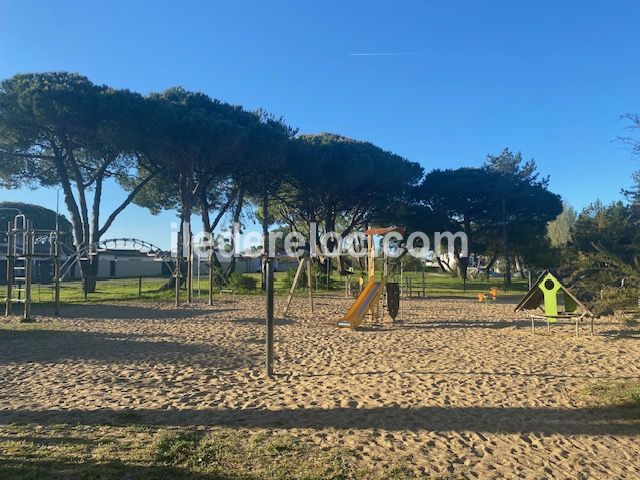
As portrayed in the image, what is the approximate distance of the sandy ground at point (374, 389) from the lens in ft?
13.5

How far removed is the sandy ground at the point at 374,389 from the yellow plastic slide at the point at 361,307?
476 mm

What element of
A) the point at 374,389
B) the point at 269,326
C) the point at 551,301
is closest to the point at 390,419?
the point at 374,389

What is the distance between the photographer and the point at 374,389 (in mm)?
5945

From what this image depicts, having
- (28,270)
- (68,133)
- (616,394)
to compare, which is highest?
(68,133)

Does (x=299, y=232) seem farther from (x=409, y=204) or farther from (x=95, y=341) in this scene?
(x=95, y=341)

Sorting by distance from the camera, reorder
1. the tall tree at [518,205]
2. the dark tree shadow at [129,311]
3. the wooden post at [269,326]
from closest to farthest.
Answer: the wooden post at [269,326], the dark tree shadow at [129,311], the tall tree at [518,205]

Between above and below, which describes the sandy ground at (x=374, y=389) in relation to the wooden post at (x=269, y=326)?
below

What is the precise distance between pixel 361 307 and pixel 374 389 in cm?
637

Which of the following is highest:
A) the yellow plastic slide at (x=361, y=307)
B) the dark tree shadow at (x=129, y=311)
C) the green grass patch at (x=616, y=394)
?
the yellow plastic slide at (x=361, y=307)

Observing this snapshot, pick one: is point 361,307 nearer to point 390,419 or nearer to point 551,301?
point 551,301

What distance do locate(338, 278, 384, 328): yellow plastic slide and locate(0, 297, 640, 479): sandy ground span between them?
1.56 feet

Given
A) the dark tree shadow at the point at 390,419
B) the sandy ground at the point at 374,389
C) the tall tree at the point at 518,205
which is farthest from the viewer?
the tall tree at the point at 518,205

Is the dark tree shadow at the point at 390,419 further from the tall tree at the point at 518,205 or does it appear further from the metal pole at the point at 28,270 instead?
the tall tree at the point at 518,205

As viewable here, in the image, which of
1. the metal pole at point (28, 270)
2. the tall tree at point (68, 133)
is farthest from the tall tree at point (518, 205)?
the metal pole at point (28, 270)
